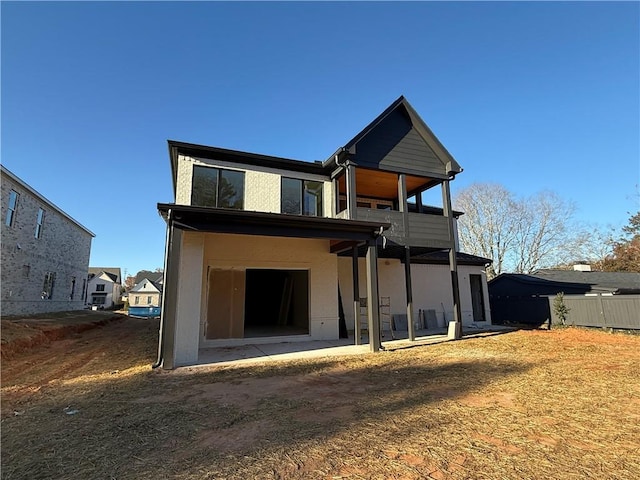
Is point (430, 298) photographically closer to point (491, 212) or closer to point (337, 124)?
point (337, 124)

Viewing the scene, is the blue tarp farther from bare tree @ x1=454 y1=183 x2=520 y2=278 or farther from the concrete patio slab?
bare tree @ x1=454 y1=183 x2=520 y2=278

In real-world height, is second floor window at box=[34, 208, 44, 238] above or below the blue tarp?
above

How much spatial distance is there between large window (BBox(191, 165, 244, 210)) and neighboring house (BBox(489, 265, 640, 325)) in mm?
16245

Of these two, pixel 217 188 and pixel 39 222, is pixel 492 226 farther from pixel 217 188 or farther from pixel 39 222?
pixel 39 222

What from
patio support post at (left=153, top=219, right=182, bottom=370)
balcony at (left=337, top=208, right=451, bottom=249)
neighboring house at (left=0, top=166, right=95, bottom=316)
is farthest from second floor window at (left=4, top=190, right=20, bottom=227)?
balcony at (left=337, top=208, right=451, bottom=249)

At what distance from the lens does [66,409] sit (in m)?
4.82

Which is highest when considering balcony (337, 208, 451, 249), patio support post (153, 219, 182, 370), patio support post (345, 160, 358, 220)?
patio support post (345, 160, 358, 220)

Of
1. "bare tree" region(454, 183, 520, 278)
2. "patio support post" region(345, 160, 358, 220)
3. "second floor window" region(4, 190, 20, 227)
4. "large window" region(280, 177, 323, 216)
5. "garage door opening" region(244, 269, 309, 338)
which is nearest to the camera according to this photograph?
"patio support post" region(345, 160, 358, 220)

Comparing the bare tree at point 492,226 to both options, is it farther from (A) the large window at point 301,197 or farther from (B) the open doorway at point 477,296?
(A) the large window at point 301,197

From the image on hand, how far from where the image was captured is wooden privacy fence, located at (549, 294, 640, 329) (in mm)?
12695

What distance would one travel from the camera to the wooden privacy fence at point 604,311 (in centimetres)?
1270

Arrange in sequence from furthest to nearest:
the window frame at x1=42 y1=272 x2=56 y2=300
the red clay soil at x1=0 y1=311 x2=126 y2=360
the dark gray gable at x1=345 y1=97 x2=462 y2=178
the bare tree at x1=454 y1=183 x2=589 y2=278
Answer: the bare tree at x1=454 y1=183 x2=589 y2=278
the window frame at x1=42 y1=272 x2=56 y2=300
the dark gray gable at x1=345 y1=97 x2=462 y2=178
the red clay soil at x1=0 y1=311 x2=126 y2=360

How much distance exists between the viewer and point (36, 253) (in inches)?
714

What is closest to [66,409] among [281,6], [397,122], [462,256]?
[281,6]
